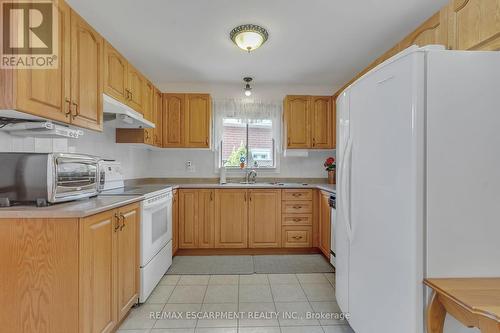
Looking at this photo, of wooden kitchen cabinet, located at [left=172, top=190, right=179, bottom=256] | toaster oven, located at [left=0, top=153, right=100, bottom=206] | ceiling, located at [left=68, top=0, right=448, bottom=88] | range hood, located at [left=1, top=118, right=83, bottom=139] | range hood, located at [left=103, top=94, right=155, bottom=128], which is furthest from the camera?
wooden kitchen cabinet, located at [left=172, top=190, right=179, bottom=256]

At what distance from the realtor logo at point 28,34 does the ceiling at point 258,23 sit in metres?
0.60

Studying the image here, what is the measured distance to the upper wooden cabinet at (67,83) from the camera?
4.10ft

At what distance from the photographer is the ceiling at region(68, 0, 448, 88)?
1.89 metres

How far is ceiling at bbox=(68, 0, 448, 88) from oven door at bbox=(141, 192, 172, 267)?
1.55m

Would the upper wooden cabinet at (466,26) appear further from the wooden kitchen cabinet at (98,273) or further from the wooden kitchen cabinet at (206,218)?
the wooden kitchen cabinet at (206,218)

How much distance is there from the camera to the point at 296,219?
335 cm

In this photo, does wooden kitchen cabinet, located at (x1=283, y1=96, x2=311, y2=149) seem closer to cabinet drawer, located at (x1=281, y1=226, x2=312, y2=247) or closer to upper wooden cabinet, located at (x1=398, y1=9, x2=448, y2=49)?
cabinet drawer, located at (x1=281, y1=226, x2=312, y2=247)

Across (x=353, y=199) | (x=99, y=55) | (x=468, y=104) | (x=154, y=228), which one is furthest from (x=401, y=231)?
(x=99, y=55)

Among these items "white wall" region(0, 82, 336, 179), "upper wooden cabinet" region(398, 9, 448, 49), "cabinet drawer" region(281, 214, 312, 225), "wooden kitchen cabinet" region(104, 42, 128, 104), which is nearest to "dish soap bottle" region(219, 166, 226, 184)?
"white wall" region(0, 82, 336, 179)

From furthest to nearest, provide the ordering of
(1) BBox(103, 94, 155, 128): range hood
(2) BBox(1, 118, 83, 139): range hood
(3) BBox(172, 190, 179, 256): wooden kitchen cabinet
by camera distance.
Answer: (3) BBox(172, 190, 179, 256): wooden kitchen cabinet → (1) BBox(103, 94, 155, 128): range hood → (2) BBox(1, 118, 83, 139): range hood

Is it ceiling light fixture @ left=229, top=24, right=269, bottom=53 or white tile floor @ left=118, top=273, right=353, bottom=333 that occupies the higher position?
ceiling light fixture @ left=229, top=24, right=269, bottom=53

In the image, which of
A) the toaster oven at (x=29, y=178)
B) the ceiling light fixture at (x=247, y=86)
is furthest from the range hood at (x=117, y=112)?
the ceiling light fixture at (x=247, y=86)

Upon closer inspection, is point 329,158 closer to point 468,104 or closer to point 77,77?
point 468,104

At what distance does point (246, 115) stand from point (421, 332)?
10.8ft
